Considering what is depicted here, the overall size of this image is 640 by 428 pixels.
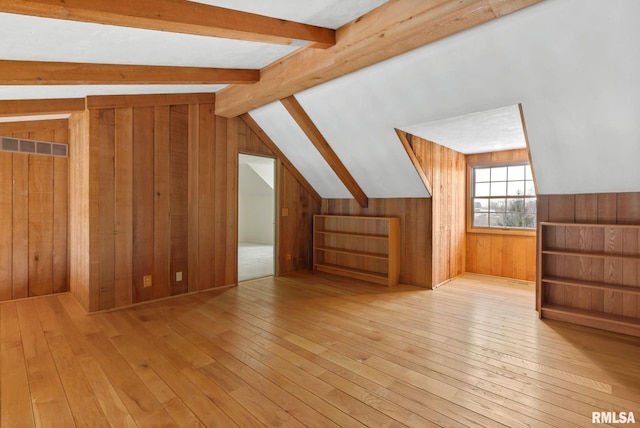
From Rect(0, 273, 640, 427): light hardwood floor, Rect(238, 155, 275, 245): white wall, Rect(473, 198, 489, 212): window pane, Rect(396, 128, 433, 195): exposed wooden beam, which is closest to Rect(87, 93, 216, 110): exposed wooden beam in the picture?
Rect(0, 273, 640, 427): light hardwood floor

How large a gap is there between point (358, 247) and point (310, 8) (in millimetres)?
Result: 3654

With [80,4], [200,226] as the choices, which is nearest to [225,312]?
[200,226]

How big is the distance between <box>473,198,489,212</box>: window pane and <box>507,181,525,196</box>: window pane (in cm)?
36

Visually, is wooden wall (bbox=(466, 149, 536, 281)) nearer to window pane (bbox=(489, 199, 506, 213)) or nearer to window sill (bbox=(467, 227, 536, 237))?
window sill (bbox=(467, 227, 536, 237))

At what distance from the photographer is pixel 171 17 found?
187 cm

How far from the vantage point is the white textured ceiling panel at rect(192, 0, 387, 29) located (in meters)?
2.02

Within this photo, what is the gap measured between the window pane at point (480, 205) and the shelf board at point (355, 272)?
2.01 metres

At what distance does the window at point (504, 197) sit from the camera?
188 inches

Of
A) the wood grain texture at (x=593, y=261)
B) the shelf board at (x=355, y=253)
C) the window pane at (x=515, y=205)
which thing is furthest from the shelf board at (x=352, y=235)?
Result: the window pane at (x=515, y=205)

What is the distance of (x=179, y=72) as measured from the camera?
3006mm

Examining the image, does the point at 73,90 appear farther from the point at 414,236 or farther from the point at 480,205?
the point at 480,205

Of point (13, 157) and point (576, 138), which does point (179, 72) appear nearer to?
point (13, 157)

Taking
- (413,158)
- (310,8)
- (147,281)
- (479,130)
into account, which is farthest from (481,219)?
(147,281)

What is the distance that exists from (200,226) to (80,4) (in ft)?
9.19
